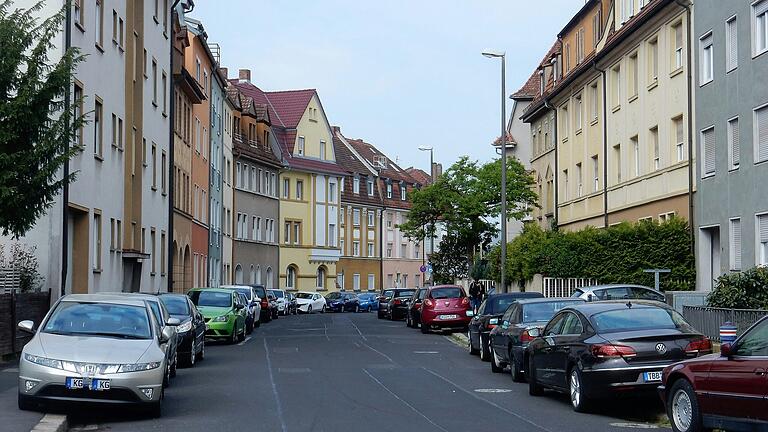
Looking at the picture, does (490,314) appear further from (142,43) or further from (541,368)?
(142,43)

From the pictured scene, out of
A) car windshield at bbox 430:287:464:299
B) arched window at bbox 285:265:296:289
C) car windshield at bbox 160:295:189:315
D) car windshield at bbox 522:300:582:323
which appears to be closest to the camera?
car windshield at bbox 522:300:582:323

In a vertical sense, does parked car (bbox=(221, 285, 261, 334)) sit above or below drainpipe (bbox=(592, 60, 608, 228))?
below

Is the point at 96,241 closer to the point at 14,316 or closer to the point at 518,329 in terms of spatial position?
the point at 14,316

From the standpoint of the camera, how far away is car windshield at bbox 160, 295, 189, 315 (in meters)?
24.8

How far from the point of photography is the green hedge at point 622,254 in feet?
112

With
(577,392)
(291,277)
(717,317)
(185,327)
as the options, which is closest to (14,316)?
(185,327)

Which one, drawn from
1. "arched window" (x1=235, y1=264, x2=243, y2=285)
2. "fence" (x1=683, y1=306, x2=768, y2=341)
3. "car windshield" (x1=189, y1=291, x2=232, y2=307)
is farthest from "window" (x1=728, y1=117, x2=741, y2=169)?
"arched window" (x1=235, y1=264, x2=243, y2=285)

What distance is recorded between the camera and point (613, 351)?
14.7m

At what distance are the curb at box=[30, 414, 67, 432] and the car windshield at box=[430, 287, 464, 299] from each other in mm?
27979

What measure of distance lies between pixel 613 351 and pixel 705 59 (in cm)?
2002

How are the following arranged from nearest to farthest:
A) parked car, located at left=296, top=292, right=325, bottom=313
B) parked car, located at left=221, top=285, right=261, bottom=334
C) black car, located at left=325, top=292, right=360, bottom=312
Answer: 1. parked car, located at left=221, top=285, right=261, bottom=334
2. parked car, located at left=296, top=292, right=325, bottom=313
3. black car, located at left=325, top=292, right=360, bottom=312

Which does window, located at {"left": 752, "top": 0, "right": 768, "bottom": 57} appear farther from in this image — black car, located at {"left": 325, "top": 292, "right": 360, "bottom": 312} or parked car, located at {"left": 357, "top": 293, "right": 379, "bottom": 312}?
parked car, located at {"left": 357, "top": 293, "right": 379, "bottom": 312}

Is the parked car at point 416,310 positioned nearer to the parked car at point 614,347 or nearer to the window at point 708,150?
the window at point 708,150

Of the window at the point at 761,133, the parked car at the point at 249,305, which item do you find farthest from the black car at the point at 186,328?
the window at the point at 761,133
